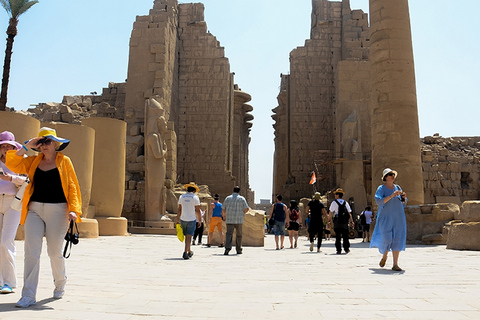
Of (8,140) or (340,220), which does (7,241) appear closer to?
(8,140)

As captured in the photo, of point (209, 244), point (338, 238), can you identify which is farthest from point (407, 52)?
point (209, 244)

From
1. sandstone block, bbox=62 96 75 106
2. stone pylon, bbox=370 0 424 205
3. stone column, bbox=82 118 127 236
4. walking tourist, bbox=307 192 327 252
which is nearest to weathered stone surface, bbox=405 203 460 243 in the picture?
stone pylon, bbox=370 0 424 205

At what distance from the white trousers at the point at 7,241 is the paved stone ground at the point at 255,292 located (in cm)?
30

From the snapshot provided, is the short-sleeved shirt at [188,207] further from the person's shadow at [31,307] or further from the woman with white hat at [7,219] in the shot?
the person's shadow at [31,307]

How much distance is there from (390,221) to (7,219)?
491 cm

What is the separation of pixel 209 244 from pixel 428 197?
13640mm

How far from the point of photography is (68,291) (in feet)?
15.0

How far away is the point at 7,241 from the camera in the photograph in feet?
14.9

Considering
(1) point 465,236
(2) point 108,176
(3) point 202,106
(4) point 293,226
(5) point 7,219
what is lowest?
(1) point 465,236

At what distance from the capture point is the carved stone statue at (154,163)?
1819 cm

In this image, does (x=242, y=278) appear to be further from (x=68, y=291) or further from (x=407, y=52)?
(x=407, y=52)

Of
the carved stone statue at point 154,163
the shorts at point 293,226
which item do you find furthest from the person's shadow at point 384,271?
the carved stone statue at point 154,163

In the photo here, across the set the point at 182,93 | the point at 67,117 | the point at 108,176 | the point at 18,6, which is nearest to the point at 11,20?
the point at 18,6

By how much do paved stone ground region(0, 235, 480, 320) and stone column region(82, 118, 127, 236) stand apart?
7171 millimetres
